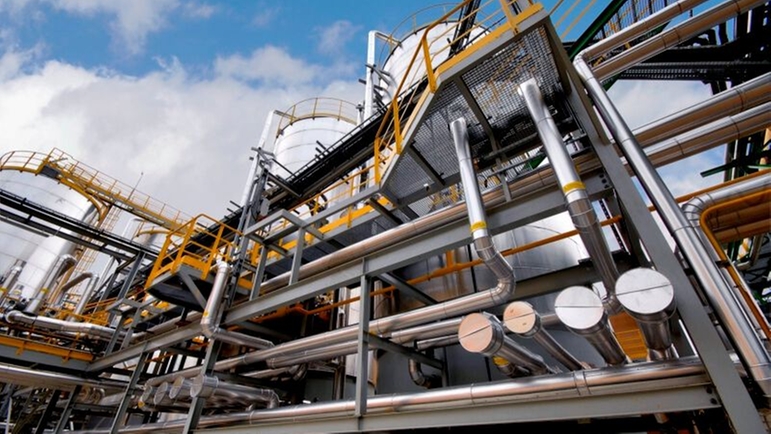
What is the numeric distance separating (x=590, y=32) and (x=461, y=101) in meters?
3.79

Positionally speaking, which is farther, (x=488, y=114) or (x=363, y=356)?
(x=488, y=114)

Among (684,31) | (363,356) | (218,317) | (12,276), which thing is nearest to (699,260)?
(363,356)

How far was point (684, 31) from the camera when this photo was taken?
447cm

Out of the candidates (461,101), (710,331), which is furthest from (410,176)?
(710,331)

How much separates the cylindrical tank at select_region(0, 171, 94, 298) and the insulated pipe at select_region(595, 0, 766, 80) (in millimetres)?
17728

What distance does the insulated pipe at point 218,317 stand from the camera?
18.7 feet

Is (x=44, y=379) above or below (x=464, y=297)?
below

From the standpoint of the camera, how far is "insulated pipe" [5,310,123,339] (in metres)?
8.48

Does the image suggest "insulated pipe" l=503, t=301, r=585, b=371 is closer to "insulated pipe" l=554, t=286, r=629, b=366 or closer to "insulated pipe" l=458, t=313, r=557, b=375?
"insulated pipe" l=458, t=313, r=557, b=375

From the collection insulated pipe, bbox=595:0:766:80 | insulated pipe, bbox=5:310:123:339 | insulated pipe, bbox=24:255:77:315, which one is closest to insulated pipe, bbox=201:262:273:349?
insulated pipe, bbox=5:310:123:339

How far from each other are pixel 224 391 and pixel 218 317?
1188 mm

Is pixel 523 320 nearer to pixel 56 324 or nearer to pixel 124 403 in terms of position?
pixel 124 403

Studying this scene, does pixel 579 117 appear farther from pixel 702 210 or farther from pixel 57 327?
pixel 57 327

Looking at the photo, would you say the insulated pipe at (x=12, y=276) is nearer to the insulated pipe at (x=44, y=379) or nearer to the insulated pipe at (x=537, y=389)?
the insulated pipe at (x=44, y=379)
